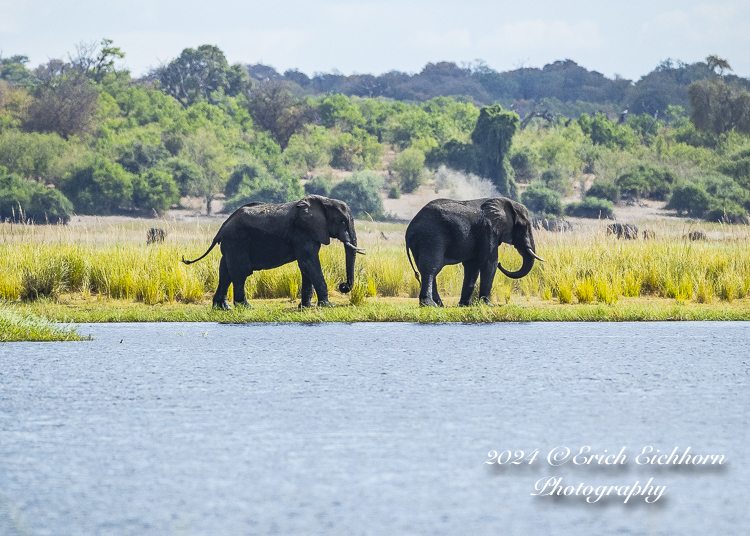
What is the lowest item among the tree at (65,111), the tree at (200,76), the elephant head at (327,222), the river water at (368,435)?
the river water at (368,435)

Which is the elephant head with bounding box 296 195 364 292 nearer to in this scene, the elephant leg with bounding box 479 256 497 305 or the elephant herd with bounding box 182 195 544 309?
the elephant herd with bounding box 182 195 544 309

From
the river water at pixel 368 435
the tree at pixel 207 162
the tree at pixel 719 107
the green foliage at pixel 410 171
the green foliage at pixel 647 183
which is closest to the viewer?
the river water at pixel 368 435

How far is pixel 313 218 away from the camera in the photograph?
39.8 ft

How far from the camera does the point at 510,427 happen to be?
21.6 ft

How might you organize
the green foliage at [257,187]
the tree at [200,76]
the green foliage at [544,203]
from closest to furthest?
the green foliage at [544,203], the green foliage at [257,187], the tree at [200,76]

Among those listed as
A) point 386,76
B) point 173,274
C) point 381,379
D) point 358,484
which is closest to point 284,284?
point 173,274

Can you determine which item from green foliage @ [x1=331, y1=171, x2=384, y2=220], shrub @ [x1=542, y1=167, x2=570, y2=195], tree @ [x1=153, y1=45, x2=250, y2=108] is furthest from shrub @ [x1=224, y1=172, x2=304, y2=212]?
tree @ [x1=153, y1=45, x2=250, y2=108]

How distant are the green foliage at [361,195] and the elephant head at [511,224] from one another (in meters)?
29.0

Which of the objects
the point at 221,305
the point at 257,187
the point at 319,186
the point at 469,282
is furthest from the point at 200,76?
the point at 469,282

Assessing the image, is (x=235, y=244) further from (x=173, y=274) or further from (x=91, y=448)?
(x=91, y=448)

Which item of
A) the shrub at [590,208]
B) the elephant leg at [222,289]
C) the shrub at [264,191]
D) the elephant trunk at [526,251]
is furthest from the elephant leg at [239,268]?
the shrub at [264,191]

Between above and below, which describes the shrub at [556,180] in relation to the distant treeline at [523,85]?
below

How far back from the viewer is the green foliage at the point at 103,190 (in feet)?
141

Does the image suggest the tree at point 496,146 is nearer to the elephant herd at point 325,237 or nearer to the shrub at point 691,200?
the shrub at point 691,200
